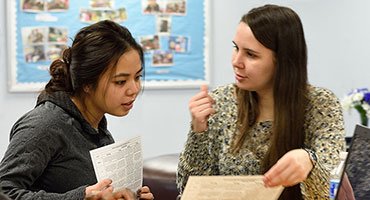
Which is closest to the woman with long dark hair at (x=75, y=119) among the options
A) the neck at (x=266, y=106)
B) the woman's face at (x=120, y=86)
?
the woman's face at (x=120, y=86)

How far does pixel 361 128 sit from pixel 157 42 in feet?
9.18

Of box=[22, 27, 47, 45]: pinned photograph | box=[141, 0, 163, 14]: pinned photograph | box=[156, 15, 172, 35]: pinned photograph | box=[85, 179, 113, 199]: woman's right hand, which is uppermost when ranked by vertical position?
box=[141, 0, 163, 14]: pinned photograph

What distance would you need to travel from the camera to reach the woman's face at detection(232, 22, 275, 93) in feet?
6.11

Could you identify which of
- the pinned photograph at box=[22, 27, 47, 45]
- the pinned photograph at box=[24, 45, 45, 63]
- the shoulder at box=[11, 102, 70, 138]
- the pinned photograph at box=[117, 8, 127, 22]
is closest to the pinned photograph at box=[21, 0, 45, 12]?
the pinned photograph at box=[22, 27, 47, 45]

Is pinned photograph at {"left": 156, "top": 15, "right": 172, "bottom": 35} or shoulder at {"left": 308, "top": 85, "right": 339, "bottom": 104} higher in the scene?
pinned photograph at {"left": 156, "top": 15, "right": 172, "bottom": 35}

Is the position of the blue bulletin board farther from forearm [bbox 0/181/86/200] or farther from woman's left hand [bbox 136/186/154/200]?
forearm [bbox 0/181/86/200]

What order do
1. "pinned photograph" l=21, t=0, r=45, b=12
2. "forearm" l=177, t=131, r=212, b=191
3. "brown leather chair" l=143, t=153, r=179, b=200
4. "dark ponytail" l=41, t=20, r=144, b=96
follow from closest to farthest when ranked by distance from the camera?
"dark ponytail" l=41, t=20, r=144, b=96 < "forearm" l=177, t=131, r=212, b=191 < "brown leather chair" l=143, t=153, r=179, b=200 < "pinned photograph" l=21, t=0, r=45, b=12

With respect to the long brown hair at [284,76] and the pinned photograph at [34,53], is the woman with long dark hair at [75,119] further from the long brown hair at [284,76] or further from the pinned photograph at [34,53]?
the pinned photograph at [34,53]

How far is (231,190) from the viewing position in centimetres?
157

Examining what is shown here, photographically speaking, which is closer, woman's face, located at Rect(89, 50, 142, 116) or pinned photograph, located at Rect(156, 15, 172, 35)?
woman's face, located at Rect(89, 50, 142, 116)

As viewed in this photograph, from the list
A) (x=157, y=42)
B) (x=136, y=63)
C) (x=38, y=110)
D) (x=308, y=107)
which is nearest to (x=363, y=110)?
(x=157, y=42)

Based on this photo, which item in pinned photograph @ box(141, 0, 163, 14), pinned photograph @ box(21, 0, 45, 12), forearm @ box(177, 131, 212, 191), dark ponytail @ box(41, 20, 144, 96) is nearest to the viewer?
dark ponytail @ box(41, 20, 144, 96)

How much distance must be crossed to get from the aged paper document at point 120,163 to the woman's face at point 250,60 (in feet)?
1.18

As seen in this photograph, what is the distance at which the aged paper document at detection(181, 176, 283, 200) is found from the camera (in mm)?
1556
